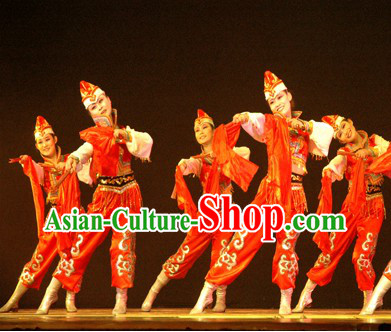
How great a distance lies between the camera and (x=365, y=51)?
606 centimetres

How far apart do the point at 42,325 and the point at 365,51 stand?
3.25 meters

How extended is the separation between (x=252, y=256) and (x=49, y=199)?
1.57 metres

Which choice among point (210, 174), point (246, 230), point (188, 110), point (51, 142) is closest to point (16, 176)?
point (51, 142)

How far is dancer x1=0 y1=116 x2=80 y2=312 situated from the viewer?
5344 millimetres

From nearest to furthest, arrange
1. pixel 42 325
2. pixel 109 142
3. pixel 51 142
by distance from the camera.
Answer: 1. pixel 42 325
2. pixel 109 142
3. pixel 51 142

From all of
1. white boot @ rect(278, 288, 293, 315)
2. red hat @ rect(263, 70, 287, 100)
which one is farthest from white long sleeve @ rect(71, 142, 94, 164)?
white boot @ rect(278, 288, 293, 315)

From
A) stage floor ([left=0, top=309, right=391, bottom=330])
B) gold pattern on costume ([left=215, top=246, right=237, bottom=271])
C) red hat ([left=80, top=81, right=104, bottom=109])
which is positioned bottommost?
stage floor ([left=0, top=309, right=391, bottom=330])

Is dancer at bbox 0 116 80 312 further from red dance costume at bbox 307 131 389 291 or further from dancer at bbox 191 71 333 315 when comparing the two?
red dance costume at bbox 307 131 389 291

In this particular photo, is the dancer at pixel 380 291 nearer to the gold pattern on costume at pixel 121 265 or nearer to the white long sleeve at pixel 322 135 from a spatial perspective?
the white long sleeve at pixel 322 135

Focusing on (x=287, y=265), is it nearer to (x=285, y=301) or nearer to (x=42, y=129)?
(x=285, y=301)

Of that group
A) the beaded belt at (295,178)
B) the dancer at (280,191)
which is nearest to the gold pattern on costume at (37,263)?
the dancer at (280,191)

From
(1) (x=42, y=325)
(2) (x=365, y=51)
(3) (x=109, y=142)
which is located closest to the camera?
(1) (x=42, y=325)

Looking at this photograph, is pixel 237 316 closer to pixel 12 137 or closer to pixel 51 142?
pixel 51 142

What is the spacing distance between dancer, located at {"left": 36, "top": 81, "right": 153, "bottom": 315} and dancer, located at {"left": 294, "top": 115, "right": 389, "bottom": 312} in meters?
1.22
